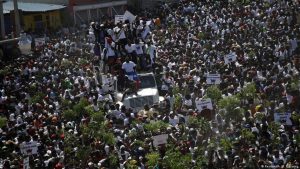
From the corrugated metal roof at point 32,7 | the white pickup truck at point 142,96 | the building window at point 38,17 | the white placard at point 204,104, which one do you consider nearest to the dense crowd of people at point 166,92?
the white placard at point 204,104

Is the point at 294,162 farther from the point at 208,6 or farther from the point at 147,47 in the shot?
the point at 208,6

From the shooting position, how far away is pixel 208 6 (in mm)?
35562

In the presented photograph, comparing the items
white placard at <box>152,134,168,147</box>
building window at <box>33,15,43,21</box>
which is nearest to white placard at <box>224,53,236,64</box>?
white placard at <box>152,134,168,147</box>

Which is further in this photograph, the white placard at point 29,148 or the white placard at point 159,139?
the white placard at point 29,148

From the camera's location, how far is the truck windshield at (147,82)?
23381mm

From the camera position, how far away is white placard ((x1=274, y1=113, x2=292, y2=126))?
17905mm

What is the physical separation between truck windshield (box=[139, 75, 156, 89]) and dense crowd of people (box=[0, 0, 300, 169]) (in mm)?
532

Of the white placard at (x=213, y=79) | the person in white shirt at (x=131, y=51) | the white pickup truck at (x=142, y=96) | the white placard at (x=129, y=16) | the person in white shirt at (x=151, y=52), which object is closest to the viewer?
the white pickup truck at (x=142, y=96)

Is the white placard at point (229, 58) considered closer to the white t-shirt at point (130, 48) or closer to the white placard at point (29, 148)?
the white t-shirt at point (130, 48)

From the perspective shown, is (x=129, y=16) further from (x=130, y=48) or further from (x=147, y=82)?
(x=147, y=82)

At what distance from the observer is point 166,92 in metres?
23.6

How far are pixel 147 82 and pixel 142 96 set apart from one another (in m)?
1.11

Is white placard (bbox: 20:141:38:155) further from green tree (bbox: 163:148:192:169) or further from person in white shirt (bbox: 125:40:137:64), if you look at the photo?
person in white shirt (bbox: 125:40:137:64)

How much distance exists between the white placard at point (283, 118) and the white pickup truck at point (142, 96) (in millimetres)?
5479
